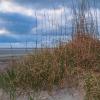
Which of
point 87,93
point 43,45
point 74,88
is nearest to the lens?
point 87,93

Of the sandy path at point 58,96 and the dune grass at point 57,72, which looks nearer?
the sandy path at point 58,96

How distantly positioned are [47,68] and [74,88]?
0.54 metres

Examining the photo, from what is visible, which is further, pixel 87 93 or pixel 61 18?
pixel 61 18

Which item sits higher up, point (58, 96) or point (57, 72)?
point (57, 72)

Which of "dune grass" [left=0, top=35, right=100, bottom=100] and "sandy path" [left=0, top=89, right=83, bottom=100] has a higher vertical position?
"dune grass" [left=0, top=35, right=100, bottom=100]

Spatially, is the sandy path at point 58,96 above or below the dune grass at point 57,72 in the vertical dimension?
below

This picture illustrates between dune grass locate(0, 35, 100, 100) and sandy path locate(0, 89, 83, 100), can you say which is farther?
dune grass locate(0, 35, 100, 100)

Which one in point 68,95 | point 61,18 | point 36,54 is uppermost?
point 61,18

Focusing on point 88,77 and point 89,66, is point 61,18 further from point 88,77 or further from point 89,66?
point 88,77

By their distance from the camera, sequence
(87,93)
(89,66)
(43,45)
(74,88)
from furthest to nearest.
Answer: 1. (43,45)
2. (89,66)
3. (74,88)
4. (87,93)

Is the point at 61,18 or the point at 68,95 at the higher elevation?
the point at 61,18

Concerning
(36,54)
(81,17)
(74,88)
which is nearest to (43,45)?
(36,54)

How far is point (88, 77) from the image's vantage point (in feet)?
20.0

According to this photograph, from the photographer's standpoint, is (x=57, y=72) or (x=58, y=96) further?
(x=57, y=72)
